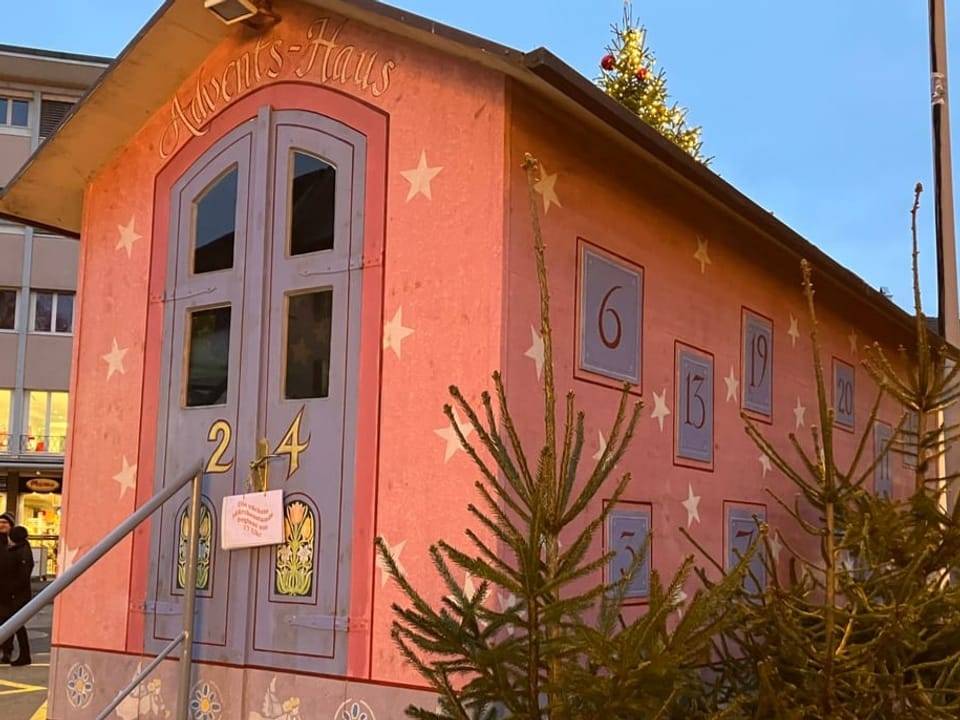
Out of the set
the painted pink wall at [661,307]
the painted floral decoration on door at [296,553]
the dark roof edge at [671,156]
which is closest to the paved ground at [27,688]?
the painted floral decoration on door at [296,553]

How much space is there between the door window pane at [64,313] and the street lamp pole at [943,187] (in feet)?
90.7

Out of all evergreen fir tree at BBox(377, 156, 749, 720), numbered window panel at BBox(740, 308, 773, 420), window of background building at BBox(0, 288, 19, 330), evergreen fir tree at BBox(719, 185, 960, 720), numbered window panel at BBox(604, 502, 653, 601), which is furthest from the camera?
window of background building at BBox(0, 288, 19, 330)

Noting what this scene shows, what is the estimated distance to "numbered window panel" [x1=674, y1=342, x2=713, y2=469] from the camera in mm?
6168

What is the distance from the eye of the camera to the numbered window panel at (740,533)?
6.73 meters

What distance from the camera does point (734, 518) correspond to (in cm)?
685

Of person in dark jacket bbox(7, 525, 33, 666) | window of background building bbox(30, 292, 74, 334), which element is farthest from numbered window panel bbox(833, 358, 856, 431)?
window of background building bbox(30, 292, 74, 334)

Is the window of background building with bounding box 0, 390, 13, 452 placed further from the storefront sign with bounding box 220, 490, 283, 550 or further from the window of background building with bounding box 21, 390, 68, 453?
the storefront sign with bounding box 220, 490, 283, 550

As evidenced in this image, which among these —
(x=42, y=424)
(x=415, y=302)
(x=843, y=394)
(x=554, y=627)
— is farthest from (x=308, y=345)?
(x=42, y=424)

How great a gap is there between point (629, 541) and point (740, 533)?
5.31 feet

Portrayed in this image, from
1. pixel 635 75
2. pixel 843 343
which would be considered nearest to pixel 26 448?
pixel 635 75

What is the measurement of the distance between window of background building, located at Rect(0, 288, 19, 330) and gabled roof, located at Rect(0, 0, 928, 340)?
27.7m

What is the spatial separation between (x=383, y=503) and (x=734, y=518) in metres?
2.76

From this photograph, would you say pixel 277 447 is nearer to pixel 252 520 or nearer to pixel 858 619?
pixel 252 520

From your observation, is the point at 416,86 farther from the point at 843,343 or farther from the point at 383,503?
the point at 843,343
